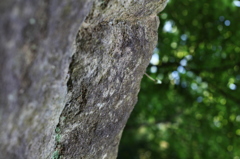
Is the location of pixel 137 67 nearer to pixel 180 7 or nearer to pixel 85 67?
pixel 85 67

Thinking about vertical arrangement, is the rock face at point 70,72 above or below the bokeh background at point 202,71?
above

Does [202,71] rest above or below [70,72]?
below

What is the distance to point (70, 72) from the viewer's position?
133 centimetres

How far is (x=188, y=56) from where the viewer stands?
4066mm

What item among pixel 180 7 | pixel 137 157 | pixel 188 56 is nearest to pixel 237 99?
pixel 188 56

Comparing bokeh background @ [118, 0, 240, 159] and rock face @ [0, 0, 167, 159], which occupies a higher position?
rock face @ [0, 0, 167, 159]

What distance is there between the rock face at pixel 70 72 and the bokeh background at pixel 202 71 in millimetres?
2198

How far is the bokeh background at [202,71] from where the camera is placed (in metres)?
3.78

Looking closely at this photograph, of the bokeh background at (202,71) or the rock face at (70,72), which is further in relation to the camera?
the bokeh background at (202,71)

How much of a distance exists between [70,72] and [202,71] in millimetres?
2926

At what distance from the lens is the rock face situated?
0.94 meters

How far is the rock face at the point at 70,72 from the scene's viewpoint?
94cm

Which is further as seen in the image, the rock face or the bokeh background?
the bokeh background

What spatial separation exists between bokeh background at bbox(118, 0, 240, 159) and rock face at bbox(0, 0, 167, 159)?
2.20 m
